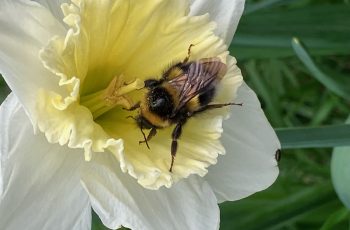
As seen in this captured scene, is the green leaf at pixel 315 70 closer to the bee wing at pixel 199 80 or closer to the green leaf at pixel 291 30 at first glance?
the green leaf at pixel 291 30

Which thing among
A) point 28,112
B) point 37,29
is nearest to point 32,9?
point 37,29

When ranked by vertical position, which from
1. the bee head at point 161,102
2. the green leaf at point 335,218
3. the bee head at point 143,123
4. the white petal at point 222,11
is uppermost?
the white petal at point 222,11

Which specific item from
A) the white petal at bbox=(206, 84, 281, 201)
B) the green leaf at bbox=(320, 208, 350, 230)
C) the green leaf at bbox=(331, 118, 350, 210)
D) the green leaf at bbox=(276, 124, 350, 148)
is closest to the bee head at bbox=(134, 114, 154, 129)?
the white petal at bbox=(206, 84, 281, 201)

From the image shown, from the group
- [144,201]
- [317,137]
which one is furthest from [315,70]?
[144,201]

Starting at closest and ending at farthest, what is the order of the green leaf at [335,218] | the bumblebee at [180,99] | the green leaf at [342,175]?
the bumblebee at [180,99]
the green leaf at [342,175]
the green leaf at [335,218]

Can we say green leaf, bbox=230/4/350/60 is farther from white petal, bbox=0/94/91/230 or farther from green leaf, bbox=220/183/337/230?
white petal, bbox=0/94/91/230

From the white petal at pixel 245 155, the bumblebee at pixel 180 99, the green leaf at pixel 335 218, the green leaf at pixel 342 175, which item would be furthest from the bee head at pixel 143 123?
the green leaf at pixel 335 218

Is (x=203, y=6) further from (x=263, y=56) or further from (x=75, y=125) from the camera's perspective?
(x=263, y=56)

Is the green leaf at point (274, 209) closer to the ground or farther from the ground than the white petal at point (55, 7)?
closer to the ground

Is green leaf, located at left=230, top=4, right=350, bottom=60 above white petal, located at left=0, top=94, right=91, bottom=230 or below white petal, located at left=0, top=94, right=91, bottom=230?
below
